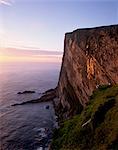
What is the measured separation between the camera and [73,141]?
14781 mm

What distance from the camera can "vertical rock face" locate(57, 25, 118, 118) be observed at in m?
29.0

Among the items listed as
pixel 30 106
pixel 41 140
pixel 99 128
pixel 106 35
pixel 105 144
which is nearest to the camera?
pixel 105 144

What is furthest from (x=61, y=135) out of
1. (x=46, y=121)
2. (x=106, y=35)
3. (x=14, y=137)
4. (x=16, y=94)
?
(x=16, y=94)

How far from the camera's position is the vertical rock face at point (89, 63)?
1142 inches

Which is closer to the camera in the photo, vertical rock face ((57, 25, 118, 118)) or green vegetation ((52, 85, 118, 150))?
green vegetation ((52, 85, 118, 150))

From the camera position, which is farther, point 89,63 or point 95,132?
point 89,63

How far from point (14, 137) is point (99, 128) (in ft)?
83.7

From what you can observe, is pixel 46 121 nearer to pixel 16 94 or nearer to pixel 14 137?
pixel 14 137

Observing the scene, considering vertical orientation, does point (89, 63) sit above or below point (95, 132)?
above

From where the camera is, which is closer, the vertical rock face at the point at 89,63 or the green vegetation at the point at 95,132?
the green vegetation at the point at 95,132

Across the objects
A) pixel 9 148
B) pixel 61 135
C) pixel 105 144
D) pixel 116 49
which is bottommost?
pixel 9 148

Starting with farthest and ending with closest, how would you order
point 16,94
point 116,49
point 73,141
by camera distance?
point 16,94 → point 116,49 → point 73,141

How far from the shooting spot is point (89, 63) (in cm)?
3634

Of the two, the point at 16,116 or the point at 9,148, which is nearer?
the point at 9,148
